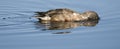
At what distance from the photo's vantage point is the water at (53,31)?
12883 millimetres

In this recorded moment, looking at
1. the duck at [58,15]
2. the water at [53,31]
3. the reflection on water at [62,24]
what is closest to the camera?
the water at [53,31]

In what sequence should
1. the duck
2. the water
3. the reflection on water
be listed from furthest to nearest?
1. the duck
2. the reflection on water
3. the water

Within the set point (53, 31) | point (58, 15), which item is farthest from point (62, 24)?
point (53, 31)

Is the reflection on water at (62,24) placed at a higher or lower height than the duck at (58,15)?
lower

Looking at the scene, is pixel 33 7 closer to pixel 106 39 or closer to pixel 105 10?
pixel 105 10

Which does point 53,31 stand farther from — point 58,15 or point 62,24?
point 58,15

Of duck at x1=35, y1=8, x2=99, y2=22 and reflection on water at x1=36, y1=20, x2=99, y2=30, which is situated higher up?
duck at x1=35, y1=8, x2=99, y2=22

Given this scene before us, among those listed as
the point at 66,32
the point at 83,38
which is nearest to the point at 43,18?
the point at 66,32

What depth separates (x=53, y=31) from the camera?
583 inches

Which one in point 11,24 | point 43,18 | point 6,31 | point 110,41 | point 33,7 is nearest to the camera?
point 110,41

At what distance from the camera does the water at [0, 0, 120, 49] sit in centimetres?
1288

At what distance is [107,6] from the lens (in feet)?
61.6

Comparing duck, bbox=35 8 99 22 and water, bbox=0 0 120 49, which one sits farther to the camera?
duck, bbox=35 8 99 22

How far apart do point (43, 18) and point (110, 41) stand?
468 centimetres
